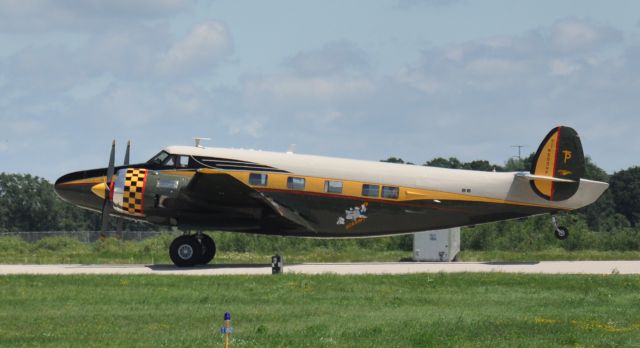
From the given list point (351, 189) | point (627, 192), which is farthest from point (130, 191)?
point (627, 192)

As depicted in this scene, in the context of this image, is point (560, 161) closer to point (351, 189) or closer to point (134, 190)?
point (351, 189)

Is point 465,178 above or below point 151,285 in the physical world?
above

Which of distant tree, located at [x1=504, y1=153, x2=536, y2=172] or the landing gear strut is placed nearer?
the landing gear strut

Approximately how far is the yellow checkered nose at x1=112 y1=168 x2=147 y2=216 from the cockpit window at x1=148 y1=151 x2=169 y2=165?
85cm

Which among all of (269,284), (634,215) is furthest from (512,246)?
(634,215)

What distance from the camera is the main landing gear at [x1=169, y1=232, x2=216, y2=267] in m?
38.3

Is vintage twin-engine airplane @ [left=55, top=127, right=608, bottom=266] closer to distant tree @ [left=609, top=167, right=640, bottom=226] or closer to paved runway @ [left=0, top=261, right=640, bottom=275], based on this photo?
paved runway @ [left=0, top=261, right=640, bottom=275]

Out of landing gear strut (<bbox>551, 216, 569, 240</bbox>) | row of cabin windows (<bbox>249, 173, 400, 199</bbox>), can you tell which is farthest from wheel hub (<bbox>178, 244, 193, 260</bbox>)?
landing gear strut (<bbox>551, 216, 569, 240</bbox>)

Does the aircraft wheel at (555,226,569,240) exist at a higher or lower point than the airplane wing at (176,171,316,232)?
lower

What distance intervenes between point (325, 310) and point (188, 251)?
13300 mm

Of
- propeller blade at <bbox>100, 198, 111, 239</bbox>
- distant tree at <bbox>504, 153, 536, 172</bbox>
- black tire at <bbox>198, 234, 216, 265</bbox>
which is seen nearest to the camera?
propeller blade at <bbox>100, 198, 111, 239</bbox>

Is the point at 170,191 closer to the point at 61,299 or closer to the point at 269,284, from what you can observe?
the point at 269,284

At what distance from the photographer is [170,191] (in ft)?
121

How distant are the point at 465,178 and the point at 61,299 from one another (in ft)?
53.5
